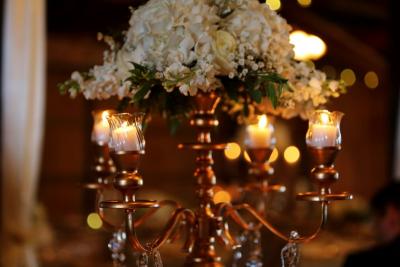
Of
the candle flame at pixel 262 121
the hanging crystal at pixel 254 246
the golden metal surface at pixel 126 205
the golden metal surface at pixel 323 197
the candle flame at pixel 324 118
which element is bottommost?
the hanging crystal at pixel 254 246

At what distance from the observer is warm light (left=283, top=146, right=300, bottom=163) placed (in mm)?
8312

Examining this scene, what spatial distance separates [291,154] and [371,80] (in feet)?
3.93

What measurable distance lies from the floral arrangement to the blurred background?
311 centimetres

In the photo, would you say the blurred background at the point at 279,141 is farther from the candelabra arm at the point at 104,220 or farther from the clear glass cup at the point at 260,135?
the candelabra arm at the point at 104,220

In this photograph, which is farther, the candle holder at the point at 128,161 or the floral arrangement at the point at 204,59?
the floral arrangement at the point at 204,59

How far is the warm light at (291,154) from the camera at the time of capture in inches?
327

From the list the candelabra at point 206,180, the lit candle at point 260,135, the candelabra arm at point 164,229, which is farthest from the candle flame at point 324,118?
the lit candle at point 260,135

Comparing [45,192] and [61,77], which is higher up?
[61,77]

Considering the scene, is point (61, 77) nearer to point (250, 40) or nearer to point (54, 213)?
point (54, 213)

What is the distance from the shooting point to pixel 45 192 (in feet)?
24.6

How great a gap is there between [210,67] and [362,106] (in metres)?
6.75

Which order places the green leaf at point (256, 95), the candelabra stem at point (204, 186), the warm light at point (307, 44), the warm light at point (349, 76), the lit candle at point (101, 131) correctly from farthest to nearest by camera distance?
the warm light at point (349, 76), the warm light at point (307, 44), the lit candle at point (101, 131), the candelabra stem at point (204, 186), the green leaf at point (256, 95)

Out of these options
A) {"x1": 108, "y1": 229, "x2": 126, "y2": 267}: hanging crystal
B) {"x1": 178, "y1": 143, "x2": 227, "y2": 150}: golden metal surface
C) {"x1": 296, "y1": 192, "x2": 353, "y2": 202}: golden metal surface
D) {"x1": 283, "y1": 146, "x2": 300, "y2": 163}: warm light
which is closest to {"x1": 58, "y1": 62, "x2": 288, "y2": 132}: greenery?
{"x1": 178, "y1": 143, "x2": 227, "y2": 150}: golden metal surface

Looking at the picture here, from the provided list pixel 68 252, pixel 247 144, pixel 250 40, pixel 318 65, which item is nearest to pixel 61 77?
pixel 68 252
